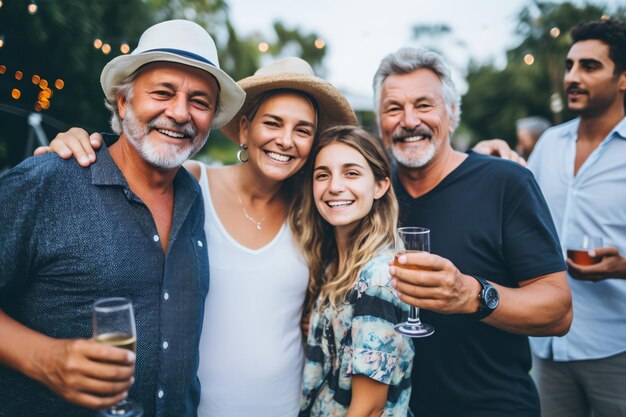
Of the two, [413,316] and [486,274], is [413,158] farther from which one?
[413,316]

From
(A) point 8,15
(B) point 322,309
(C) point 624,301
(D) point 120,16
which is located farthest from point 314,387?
(D) point 120,16

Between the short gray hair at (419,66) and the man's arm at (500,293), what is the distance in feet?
4.44

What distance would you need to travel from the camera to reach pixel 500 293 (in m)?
2.14

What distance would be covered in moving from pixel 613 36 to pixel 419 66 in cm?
198

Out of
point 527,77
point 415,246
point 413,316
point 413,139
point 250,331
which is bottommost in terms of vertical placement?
point 250,331

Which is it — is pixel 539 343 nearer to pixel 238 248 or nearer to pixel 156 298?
pixel 238 248

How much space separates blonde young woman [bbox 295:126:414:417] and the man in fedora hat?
0.69 m

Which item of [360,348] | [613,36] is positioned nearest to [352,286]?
[360,348]

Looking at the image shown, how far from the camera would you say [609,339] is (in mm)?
3117

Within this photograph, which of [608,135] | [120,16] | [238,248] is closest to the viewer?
[238,248]

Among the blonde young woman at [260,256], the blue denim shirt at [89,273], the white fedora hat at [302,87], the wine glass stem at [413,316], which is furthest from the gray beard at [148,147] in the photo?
the wine glass stem at [413,316]

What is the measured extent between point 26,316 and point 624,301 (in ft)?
12.4

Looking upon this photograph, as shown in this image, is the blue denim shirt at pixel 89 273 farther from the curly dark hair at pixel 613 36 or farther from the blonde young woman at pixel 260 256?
the curly dark hair at pixel 613 36

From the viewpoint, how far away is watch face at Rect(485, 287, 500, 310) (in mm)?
1984
